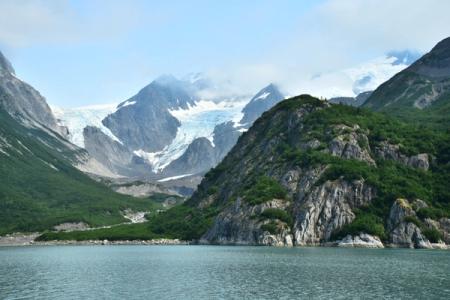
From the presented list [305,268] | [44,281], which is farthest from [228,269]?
[44,281]

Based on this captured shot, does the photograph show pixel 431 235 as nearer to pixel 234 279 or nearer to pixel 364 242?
pixel 364 242

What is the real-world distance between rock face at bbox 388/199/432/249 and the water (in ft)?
166

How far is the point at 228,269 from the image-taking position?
11844 cm

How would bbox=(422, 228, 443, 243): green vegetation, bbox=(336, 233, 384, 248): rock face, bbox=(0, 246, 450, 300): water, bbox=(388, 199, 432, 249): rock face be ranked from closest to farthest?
1. bbox=(0, 246, 450, 300): water
2. bbox=(388, 199, 432, 249): rock face
3. bbox=(422, 228, 443, 243): green vegetation
4. bbox=(336, 233, 384, 248): rock face

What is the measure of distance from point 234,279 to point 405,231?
109 m

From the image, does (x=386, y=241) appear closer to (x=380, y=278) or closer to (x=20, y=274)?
(x=380, y=278)

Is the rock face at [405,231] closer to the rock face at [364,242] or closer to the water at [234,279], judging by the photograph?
the rock face at [364,242]

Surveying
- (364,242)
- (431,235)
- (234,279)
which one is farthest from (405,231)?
(234,279)

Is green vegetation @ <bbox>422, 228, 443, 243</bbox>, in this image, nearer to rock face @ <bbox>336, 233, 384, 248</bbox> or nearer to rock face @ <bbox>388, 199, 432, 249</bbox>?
rock face @ <bbox>388, 199, 432, 249</bbox>

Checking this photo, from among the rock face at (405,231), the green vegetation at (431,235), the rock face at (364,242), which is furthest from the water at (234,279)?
the rock face at (364,242)

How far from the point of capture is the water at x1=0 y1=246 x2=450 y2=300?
8525 cm

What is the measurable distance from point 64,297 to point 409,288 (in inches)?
1912

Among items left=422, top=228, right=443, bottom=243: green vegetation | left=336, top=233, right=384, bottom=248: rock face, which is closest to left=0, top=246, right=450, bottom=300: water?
left=422, top=228, right=443, bottom=243: green vegetation

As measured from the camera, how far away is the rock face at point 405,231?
190 meters
